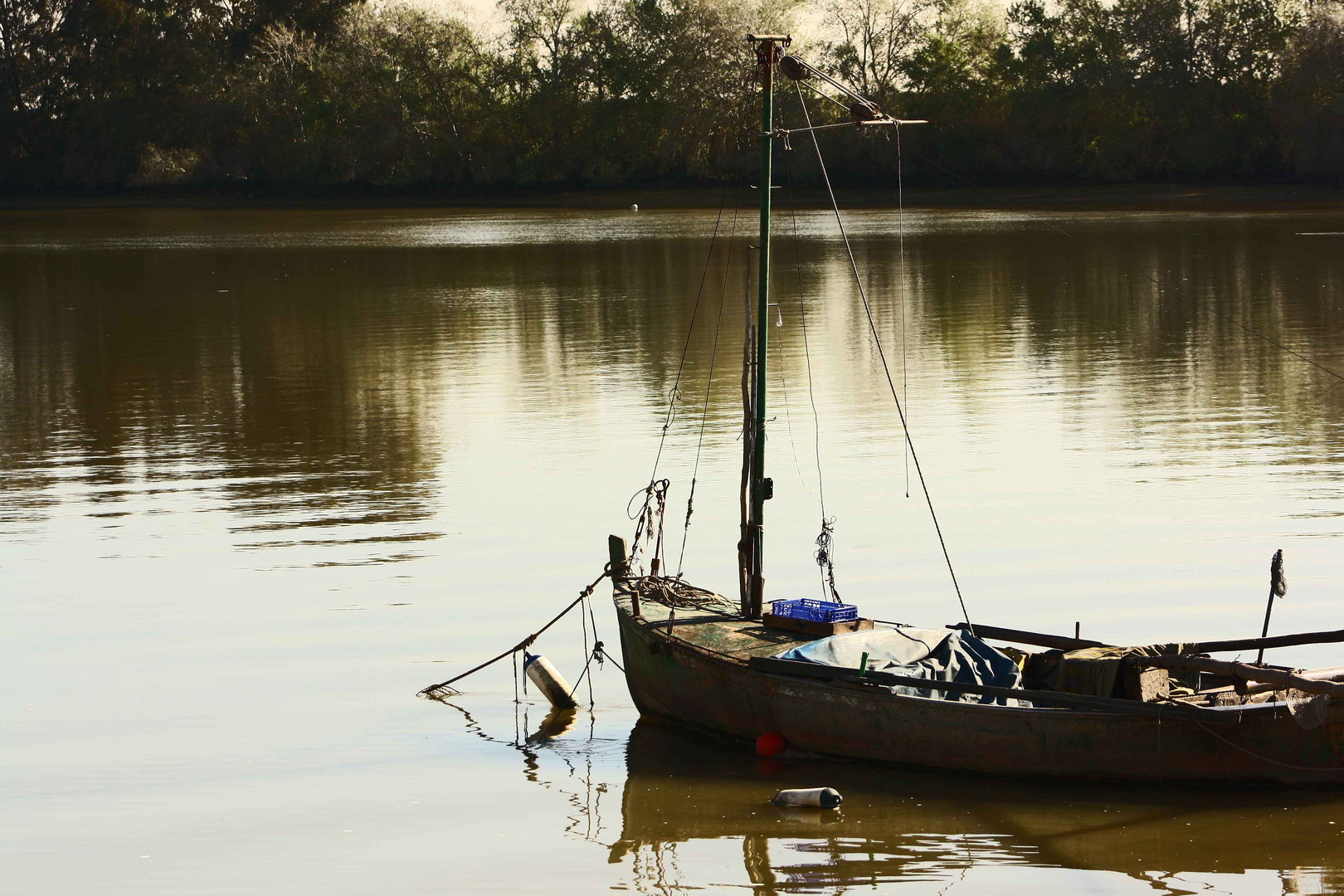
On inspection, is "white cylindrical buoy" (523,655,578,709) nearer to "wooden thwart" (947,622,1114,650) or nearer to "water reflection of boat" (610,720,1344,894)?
"water reflection of boat" (610,720,1344,894)

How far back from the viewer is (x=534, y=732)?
50.4 ft

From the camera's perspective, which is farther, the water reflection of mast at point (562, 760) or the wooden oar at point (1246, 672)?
the water reflection of mast at point (562, 760)

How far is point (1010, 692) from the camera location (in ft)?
42.9

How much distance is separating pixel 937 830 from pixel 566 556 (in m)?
8.60

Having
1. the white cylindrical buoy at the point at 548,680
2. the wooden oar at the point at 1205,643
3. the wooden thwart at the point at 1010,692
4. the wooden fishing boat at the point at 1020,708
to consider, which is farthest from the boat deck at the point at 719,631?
the wooden oar at the point at 1205,643

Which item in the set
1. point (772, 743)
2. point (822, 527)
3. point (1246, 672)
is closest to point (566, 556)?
point (822, 527)

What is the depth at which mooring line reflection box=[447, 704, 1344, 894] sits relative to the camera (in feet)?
39.7

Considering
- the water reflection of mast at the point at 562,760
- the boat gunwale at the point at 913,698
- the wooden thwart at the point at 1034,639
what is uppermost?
the wooden thwart at the point at 1034,639

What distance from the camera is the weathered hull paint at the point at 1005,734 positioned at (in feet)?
41.8

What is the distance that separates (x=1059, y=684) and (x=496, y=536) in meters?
9.75

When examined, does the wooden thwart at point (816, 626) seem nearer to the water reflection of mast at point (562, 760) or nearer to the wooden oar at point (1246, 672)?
the water reflection of mast at point (562, 760)

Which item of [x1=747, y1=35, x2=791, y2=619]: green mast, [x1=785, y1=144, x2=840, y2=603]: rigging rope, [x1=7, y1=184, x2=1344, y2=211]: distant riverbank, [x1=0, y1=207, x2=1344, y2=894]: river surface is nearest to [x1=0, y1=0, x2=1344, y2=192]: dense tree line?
[x1=7, y1=184, x2=1344, y2=211]: distant riverbank

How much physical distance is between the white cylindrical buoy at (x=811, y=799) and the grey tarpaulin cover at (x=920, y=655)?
107 centimetres

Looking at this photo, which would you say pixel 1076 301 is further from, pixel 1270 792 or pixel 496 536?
pixel 1270 792
